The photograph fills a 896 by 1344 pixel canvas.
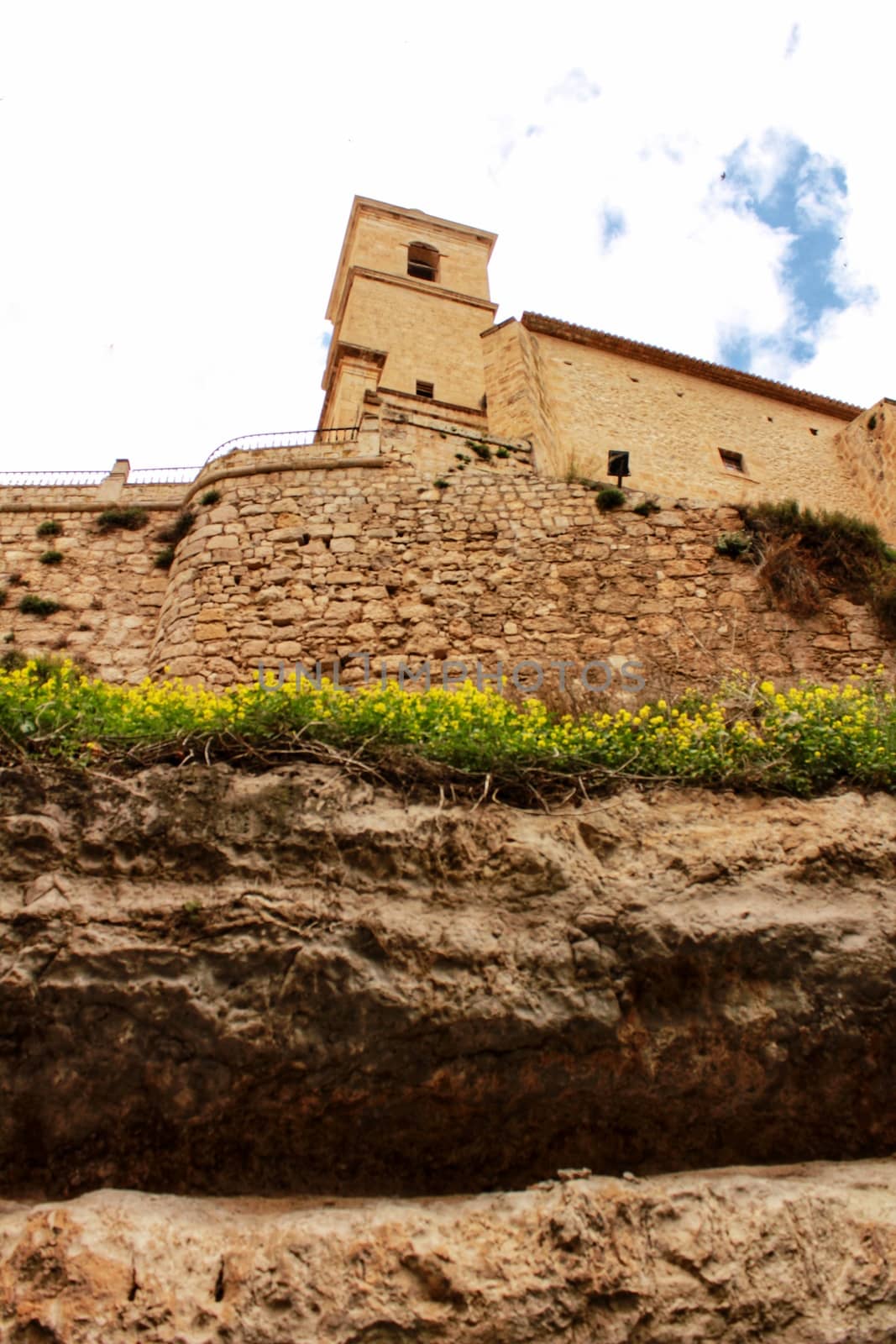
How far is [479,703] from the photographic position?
18.2 feet

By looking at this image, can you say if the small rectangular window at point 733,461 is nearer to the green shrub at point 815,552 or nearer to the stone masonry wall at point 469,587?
the green shrub at point 815,552

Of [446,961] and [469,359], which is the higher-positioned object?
[469,359]

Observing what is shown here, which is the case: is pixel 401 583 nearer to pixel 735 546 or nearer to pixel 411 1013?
pixel 735 546

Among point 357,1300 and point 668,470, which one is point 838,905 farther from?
point 668,470

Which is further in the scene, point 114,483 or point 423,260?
point 423,260

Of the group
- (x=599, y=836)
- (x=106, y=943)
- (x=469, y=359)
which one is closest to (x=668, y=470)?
(x=469, y=359)

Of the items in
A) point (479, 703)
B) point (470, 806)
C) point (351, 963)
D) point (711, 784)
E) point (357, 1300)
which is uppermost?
point (479, 703)

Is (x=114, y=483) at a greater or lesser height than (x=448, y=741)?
greater

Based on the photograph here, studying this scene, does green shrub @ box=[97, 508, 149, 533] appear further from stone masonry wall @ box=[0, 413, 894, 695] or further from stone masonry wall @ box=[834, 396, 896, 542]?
stone masonry wall @ box=[834, 396, 896, 542]

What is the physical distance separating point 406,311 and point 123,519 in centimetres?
1335

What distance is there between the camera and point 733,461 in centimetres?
1989

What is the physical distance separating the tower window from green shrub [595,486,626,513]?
56.3 ft

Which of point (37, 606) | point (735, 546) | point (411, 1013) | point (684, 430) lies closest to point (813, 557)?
point (735, 546)

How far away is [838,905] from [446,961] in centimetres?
180
